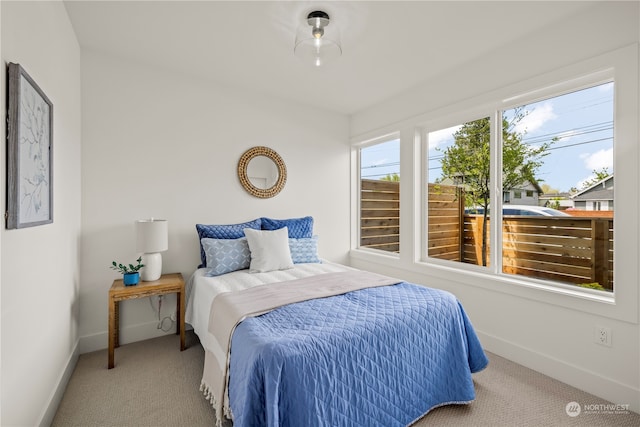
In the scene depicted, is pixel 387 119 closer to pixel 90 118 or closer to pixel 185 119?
pixel 185 119

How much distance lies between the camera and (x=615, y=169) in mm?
1941

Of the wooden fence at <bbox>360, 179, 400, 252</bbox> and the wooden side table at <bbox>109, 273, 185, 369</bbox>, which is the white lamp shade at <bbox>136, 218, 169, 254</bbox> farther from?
the wooden fence at <bbox>360, 179, 400, 252</bbox>

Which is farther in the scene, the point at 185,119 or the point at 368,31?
the point at 185,119

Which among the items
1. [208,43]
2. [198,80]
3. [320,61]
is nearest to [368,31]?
[320,61]

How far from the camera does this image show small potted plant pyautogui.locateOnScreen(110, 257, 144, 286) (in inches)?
97.0

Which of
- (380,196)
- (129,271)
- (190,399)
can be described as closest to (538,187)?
(380,196)

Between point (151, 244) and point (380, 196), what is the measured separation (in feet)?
8.65

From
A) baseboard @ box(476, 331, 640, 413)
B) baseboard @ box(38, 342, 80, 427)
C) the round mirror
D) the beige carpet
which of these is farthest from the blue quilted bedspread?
the round mirror

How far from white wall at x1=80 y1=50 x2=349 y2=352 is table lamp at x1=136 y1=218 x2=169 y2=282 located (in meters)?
0.31

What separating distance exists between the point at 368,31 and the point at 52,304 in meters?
2.71

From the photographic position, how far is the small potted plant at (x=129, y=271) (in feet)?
8.09

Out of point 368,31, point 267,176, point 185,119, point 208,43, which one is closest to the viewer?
point 368,31

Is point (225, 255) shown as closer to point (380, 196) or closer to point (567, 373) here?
point (380, 196)

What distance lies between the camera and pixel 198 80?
3100 millimetres
